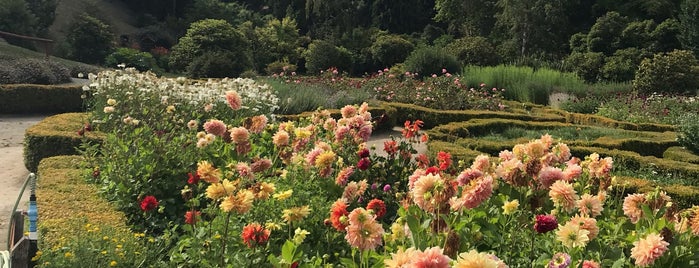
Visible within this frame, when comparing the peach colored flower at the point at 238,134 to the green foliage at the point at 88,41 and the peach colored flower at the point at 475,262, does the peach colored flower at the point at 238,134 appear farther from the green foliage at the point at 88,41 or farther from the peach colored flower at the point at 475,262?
the green foliage at the point at 88,41

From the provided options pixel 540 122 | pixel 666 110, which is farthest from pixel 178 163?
pixel 666 110

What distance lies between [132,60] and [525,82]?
11.7m

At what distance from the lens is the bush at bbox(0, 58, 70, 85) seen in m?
12.2

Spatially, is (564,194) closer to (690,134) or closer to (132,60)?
(690,134)

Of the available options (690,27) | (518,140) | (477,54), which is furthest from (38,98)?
(690,27)

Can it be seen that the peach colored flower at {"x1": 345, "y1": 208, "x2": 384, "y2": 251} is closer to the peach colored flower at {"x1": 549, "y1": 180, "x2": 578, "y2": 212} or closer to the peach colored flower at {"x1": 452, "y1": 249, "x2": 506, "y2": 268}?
the peach colored flower at {"x1": 452, "y1": 249, "x2": 506, "y2": 268}

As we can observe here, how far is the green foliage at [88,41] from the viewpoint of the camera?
20938 mm

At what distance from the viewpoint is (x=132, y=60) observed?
19859 millimetres

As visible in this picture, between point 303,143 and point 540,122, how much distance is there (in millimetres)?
5912

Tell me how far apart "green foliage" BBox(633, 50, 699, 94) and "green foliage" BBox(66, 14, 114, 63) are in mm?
15758

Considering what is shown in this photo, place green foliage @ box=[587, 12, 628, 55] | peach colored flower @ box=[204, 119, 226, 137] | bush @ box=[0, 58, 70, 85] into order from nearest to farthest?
peach colored flower @ box=[204, 119, 226, 137] → bush @ box=[0, 58, 70, 85] → green foliage @ box=[587, 12, 628, 55]

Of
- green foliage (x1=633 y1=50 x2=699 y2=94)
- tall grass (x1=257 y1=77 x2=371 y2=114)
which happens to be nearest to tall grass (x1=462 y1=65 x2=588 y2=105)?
green foliage (x1=633 y1=50 x2=699 y2=94)

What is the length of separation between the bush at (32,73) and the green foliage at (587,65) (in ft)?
42.6

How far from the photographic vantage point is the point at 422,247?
6.50 ft
